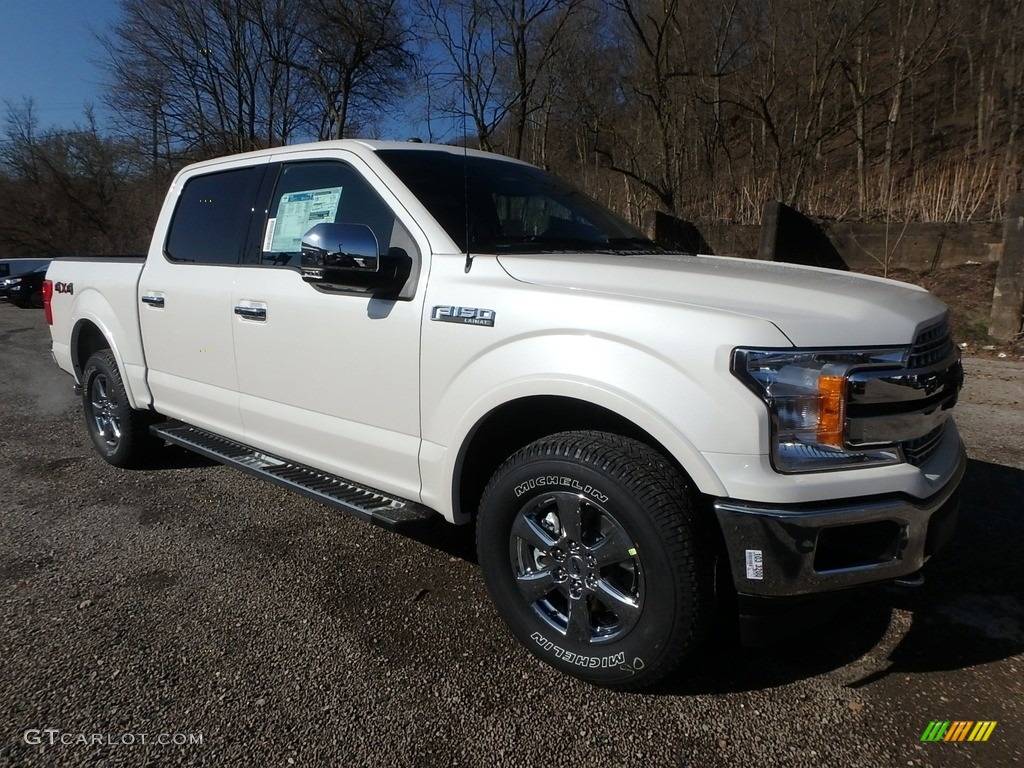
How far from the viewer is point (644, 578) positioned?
7.45 ft

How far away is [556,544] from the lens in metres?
2.51

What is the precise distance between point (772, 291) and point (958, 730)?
151 cm

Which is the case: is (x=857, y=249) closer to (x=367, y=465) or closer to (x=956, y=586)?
(x=956, y=586)

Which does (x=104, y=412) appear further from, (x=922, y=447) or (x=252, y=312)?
(x=922, y=447)

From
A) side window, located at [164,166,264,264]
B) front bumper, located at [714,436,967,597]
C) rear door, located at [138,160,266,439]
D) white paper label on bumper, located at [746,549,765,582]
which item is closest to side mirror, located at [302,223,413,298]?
rear door, located at [138,160,266,439]

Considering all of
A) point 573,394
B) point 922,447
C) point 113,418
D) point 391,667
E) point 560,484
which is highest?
point 573,394

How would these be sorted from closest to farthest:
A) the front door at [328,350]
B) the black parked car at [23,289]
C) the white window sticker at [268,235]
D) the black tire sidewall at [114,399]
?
the front door at [328,350], the white window sticker at [268,235], the black tire sidewall at [114,399], the black parked car at [23,289]

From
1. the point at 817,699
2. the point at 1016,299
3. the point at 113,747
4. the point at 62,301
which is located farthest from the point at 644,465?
the point at 1016,299

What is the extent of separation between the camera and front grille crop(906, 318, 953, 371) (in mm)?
2203

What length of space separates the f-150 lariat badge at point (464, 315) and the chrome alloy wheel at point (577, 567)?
676mm

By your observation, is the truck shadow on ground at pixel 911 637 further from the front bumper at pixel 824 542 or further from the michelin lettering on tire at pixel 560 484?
the michelin lettering on tire at pixel 560 484

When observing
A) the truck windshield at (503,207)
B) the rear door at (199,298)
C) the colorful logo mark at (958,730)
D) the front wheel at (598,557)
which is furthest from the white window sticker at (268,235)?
the colorful logo mark at (958,730)

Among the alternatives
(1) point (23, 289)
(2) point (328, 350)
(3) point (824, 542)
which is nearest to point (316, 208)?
(2) point (328, 350)

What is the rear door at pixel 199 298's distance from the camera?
3.82m
